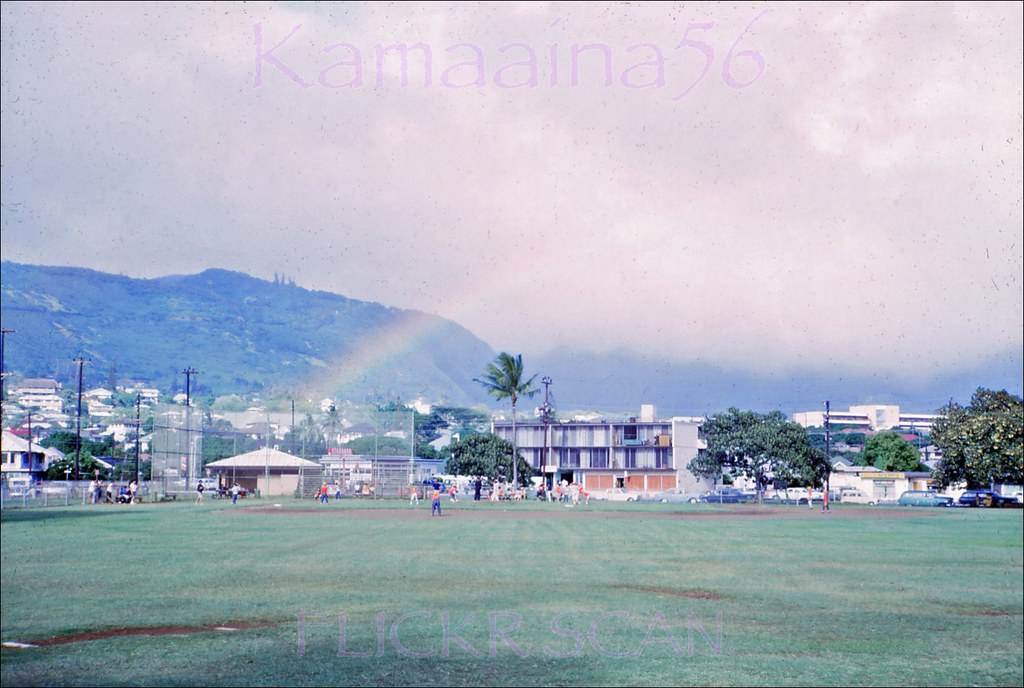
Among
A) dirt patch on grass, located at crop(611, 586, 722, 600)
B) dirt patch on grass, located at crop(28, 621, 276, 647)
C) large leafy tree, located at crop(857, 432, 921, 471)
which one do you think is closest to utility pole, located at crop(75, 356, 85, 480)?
large leafy tree, located at crop(857, 432, 921, 471)

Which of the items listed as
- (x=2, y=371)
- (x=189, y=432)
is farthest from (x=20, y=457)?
(x=2, y=371)

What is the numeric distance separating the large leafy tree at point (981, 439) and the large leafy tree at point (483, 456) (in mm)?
3734

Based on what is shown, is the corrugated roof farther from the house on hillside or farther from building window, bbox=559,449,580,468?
the house on hillside

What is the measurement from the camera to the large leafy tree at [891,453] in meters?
7.18

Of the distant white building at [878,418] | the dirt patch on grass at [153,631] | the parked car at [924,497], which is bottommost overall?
the dirt patch on grass at [153,631]

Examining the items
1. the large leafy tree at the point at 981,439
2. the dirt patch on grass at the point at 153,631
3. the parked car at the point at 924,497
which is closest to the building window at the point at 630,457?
the parked car at the point at 924,497

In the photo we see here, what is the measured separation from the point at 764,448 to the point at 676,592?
61.6 ft

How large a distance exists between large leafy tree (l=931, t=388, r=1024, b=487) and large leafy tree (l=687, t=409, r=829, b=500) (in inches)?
73.1

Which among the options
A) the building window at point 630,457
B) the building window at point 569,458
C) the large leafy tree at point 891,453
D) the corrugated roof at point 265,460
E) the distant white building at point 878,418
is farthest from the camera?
the corrugated roof at point 265,460

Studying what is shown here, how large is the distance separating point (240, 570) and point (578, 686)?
18029 mm

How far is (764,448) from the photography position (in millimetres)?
10156

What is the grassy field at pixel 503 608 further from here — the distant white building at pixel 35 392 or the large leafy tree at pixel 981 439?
the distant white building at pixel 35 392

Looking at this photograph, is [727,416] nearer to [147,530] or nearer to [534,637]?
[534,637]

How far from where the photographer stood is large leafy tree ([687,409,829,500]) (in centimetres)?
934
